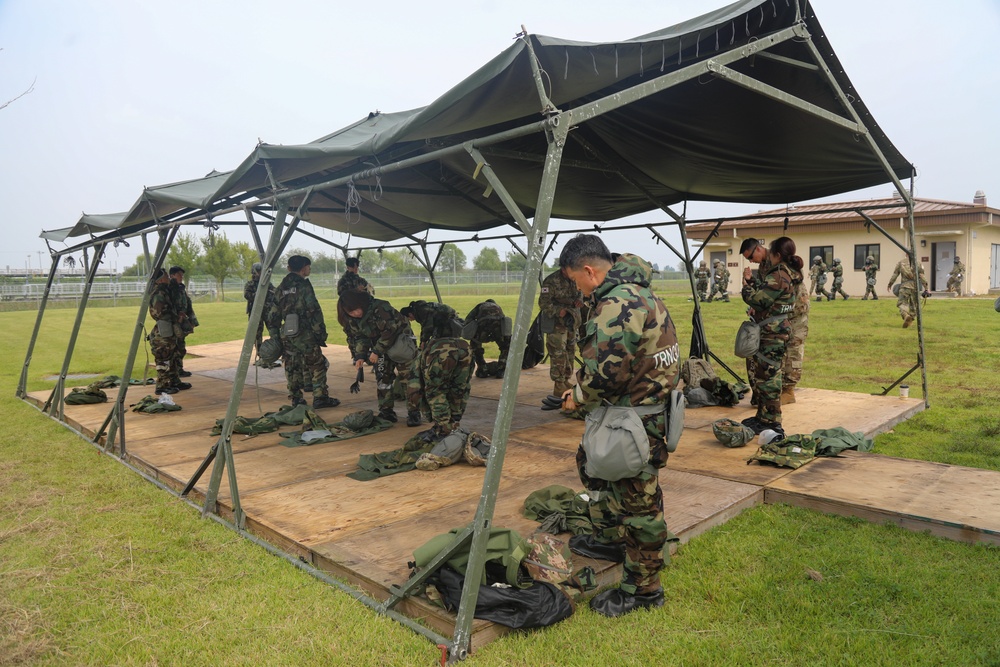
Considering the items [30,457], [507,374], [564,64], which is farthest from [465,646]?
[30,457]

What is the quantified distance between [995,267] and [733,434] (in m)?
30.5

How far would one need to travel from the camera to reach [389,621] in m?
3.14

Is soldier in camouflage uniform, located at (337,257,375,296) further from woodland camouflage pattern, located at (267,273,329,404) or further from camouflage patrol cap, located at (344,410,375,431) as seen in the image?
camouflage patrol cap, located at (344,410,375,431)

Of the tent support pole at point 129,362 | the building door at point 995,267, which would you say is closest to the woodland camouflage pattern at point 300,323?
the tent support pole at point 129,362

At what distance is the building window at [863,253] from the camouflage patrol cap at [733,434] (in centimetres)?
2416

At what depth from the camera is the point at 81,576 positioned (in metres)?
3.76

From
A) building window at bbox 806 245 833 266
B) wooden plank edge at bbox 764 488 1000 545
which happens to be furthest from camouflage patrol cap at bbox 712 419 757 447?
building window at bbox 806 245 833 266

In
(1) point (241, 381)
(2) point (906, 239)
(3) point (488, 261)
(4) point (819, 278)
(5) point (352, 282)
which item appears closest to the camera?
(1) point (241, 381)

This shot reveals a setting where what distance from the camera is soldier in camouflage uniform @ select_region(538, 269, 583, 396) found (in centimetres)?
779

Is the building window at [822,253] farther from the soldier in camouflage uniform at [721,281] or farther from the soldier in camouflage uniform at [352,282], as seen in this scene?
the soldier in camouflage uniform at [352,282]

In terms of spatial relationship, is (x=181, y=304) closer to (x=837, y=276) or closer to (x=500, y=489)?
(x=500, y=489)

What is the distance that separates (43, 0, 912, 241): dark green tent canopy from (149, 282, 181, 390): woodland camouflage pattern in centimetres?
145

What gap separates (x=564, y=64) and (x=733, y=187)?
4.75 metres

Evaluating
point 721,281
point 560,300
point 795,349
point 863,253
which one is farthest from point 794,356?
point 863,253
